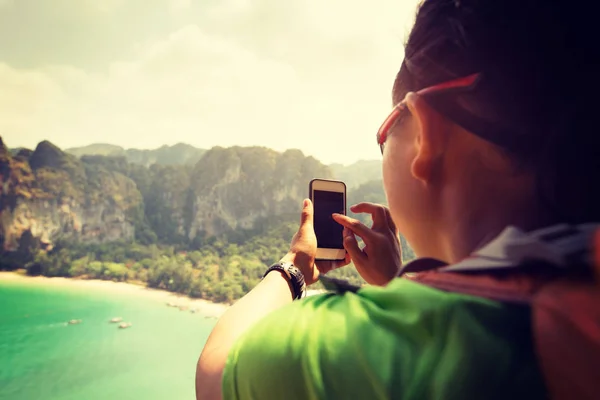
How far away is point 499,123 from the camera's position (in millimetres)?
326

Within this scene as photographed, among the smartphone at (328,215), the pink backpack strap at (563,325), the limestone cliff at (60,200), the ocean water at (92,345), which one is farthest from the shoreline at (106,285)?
the pink backpack strap at (563,325)

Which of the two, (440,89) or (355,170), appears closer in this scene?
(440,89)

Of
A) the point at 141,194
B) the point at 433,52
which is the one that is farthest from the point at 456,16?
the point at 141,194

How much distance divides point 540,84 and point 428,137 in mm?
98

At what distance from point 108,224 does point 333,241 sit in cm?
3671

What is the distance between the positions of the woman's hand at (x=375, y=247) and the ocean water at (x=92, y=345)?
16.4m

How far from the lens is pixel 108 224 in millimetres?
33250

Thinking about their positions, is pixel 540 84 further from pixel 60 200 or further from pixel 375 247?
pixel 60 200

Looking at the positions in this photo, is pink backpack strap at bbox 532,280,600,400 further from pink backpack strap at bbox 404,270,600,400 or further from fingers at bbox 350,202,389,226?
fingers at bbox 350,202,389,226

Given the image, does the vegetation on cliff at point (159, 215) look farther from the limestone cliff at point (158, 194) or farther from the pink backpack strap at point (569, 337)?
the pink backpack strap at point (569, 337)

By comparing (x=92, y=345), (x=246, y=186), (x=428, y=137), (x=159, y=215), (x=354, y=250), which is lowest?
(x=92, y=345)

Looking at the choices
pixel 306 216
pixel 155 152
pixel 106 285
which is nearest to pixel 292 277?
pixel 306 216

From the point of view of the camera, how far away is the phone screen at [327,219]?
783mm

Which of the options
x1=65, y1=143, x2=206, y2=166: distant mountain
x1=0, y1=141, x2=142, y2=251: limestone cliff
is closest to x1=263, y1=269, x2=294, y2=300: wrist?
x1=0, y1=141, x2=142, y2=251: limestone cliff
